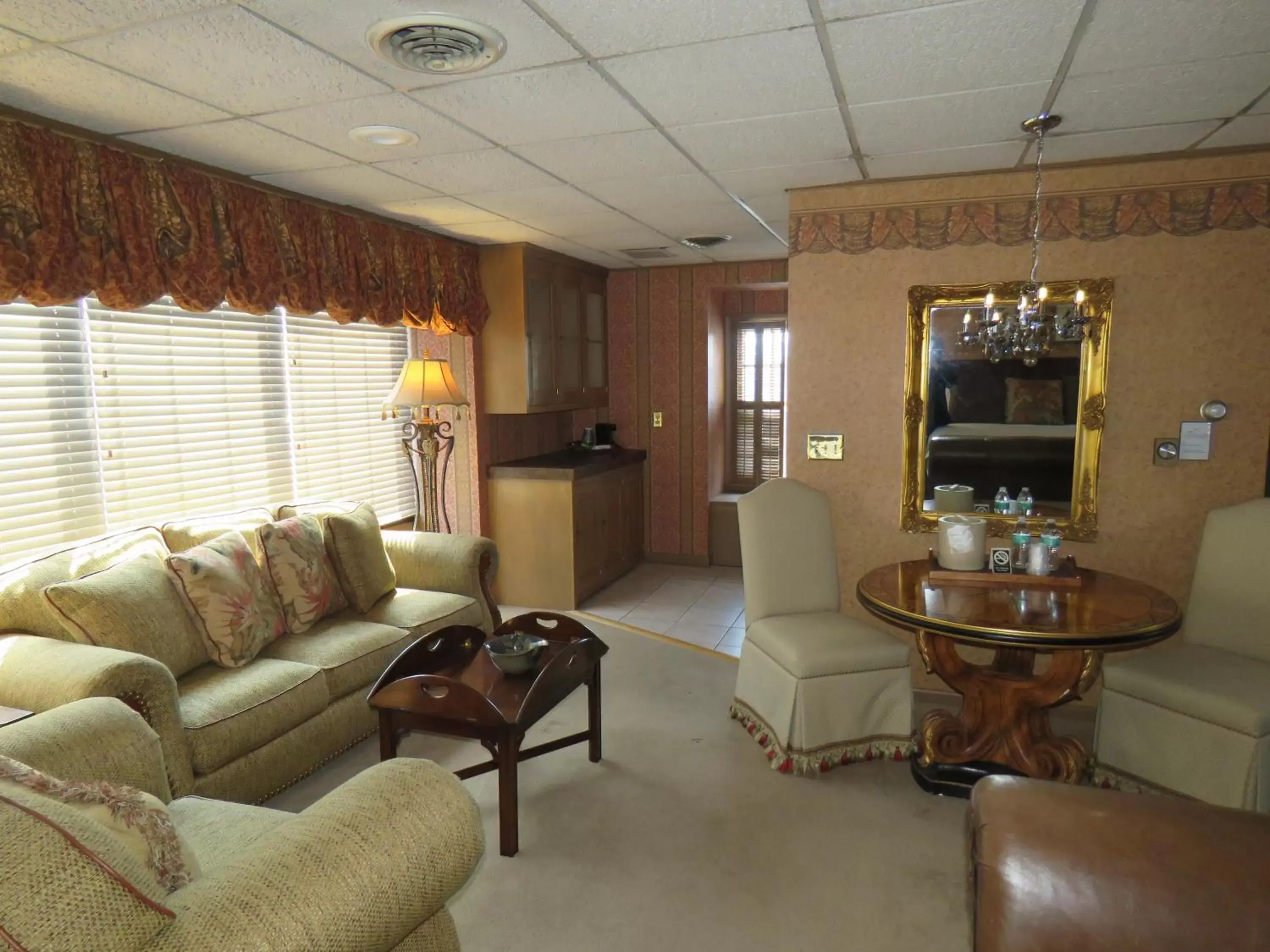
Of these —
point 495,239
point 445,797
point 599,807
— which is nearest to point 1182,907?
point 445,797

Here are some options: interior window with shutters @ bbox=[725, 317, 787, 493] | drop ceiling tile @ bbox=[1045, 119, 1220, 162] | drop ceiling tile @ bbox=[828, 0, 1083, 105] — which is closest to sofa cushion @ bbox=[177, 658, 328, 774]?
drop ceiling tile @ bbox=[828, 0, 1083, 105]

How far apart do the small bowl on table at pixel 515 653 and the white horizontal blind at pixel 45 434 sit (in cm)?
174

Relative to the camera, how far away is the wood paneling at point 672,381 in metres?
6.05

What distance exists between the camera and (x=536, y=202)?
12.2 feet

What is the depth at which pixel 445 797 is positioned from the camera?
1479 millimetres

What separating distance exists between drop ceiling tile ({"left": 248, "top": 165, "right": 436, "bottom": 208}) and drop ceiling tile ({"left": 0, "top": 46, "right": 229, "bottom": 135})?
65cm

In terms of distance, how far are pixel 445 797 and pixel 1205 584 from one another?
296 centimetres

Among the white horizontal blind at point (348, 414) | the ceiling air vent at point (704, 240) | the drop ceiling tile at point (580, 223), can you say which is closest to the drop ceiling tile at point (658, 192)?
the drop ceiling tile at point (580, 223)

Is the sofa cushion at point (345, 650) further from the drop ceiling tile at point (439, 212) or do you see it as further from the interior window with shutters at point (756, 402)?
the interior window with shutters at point (756, 402)

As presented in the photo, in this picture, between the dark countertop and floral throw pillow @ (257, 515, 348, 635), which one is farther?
the dark countertop

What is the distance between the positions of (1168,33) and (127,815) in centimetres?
292

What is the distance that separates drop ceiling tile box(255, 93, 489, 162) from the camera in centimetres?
241

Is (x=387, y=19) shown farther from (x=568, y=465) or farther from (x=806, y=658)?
(x=568, y=465)

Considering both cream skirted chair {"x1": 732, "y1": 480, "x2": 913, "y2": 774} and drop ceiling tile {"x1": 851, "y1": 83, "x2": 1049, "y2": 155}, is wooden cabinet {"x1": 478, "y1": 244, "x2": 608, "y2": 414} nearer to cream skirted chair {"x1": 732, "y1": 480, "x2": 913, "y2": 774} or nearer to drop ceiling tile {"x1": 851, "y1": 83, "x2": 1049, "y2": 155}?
cream skirted chair {"x1": 732, "y1": 480, "x2": 913, "y2": 774}
